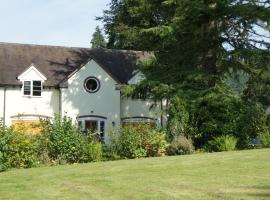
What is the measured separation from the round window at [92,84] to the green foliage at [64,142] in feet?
57.1

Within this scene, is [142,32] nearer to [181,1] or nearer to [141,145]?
[181,1]

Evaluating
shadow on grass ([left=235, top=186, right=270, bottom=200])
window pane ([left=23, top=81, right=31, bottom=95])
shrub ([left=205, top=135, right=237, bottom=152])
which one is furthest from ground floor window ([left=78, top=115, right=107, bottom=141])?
shadow on grass ([left=235, top=186, right=270, bottom=200])

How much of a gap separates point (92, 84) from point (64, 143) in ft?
60.8

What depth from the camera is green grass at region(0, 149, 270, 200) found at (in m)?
11.6

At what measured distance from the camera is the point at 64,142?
22.2m

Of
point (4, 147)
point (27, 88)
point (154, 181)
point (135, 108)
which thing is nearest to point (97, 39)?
point (135, 108)

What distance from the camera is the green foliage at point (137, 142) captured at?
938 inches

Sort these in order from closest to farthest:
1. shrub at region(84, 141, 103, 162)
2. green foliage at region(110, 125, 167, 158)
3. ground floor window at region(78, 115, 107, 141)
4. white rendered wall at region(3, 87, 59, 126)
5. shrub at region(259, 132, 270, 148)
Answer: shrub at region(84, 141, 103, 162) < green foliage at region(110, 125, 167, 158) < shrub at region(259, 132, 270, 148) < white rendered wall at region(3, 87, 59, 126) < ground floor window at region(78, 115, 107, 141)

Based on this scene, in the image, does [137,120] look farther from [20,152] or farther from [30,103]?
[20,152]

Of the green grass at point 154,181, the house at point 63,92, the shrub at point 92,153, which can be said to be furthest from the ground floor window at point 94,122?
the green grass at point 154,181

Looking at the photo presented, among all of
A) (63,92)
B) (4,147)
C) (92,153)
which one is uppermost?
(63,92)

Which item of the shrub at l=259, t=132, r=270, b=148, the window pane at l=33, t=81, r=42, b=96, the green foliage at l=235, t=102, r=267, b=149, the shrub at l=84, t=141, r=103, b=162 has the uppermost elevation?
the window pane at l=33, t=81, r=42, b=96

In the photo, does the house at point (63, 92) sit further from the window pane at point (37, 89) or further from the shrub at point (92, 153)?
the shrub at point (92, 153)

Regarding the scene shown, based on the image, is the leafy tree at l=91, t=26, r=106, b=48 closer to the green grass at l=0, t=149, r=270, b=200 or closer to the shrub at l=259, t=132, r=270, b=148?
the shrub at l=259, t=132, r=270, b=148
